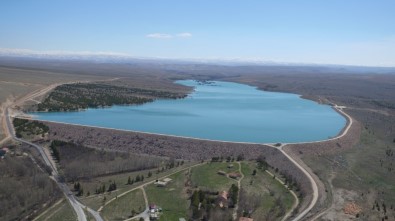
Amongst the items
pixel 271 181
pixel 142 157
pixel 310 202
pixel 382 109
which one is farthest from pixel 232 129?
pixel 382 109

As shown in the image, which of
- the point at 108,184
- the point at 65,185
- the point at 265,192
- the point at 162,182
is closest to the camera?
the point at 265,192

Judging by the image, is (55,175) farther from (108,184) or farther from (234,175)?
(234,175)

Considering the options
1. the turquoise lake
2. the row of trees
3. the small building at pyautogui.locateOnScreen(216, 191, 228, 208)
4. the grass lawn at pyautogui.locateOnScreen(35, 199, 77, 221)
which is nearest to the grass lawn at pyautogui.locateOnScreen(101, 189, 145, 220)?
the grass lawn at pyautogui.locateOnScreen(35, 199, 77, 221)

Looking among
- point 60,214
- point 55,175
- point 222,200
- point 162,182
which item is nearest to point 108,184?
point 162,182

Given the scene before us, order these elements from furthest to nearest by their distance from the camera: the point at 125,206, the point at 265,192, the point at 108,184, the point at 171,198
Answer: the point at 108,184 → the point at 265,192 → the point at 171,198 → the point at 125,206

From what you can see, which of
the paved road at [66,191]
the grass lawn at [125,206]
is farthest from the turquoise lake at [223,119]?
the grass lawn at [125,206]

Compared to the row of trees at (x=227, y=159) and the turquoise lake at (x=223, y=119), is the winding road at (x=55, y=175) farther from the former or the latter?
the row of trees at (x=227, y=159)
